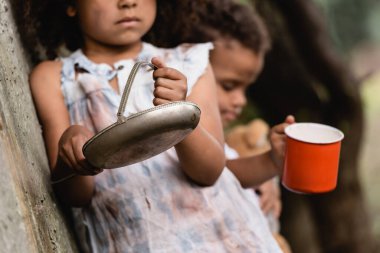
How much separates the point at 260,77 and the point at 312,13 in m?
0.53

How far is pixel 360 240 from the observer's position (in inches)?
186

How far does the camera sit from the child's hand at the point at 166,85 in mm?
1848

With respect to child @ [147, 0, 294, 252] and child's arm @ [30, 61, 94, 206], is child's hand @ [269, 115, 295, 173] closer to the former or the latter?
child's arm @ [30, 61, 94, 206]

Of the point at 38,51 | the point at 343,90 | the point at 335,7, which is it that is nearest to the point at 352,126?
the point at 343,90

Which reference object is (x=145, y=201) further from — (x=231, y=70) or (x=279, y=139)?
(x=231, y=70)

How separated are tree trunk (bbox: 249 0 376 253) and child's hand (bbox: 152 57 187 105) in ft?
7.67

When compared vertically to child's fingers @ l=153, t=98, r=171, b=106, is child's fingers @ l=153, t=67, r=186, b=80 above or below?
above

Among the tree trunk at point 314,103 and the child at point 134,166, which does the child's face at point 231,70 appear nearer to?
the child at point 134,166

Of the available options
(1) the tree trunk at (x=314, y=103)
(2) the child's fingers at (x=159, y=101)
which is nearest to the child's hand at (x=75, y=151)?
(2) the child's fingers at (x=159, y=101)

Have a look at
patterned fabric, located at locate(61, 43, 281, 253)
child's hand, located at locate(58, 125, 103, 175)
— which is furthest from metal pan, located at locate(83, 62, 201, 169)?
patterned fabric, located at locate(61, 43, 281, 253)

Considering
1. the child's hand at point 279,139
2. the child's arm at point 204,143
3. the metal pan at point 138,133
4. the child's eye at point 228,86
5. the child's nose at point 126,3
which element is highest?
the child's nose at point 126,3

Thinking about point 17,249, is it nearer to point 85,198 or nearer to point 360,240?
point 85,198

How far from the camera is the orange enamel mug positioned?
213 centimetres

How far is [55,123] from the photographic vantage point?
7.11ft
